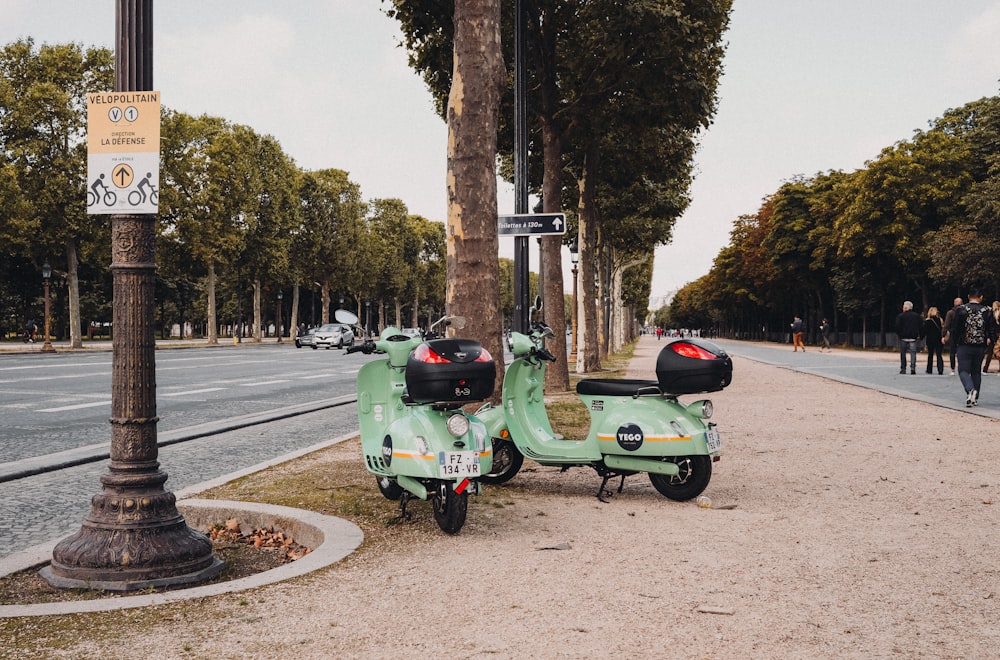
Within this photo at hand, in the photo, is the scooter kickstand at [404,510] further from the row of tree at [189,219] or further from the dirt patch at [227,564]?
the row of tree at [189,219]

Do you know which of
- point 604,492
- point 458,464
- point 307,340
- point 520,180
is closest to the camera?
point 458,464

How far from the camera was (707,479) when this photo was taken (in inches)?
263

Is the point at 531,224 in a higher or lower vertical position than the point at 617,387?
higher

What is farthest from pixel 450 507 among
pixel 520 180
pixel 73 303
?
pixel 73 303

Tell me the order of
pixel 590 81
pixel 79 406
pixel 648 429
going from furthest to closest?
pixel 590 81, pixel 79 406, pixel 648 429

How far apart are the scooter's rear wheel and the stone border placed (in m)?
0.70

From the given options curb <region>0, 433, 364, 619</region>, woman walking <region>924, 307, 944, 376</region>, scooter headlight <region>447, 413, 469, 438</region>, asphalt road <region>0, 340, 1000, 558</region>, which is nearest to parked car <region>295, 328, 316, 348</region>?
asphalt road <region>0, 340, 1000, 558</region>

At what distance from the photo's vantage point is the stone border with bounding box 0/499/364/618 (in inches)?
155

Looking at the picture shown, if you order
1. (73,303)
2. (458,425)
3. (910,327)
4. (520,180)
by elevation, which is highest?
(520,180)

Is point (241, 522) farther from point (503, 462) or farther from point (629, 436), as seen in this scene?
point (629, 436)

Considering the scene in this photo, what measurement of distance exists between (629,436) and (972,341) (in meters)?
9.95

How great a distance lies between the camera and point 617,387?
6.86m

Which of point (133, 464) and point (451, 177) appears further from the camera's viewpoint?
point (451, 177)

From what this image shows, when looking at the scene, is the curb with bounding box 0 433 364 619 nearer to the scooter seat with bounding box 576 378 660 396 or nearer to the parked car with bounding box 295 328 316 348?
the scooter seat with bounding box 576 378 660 396
